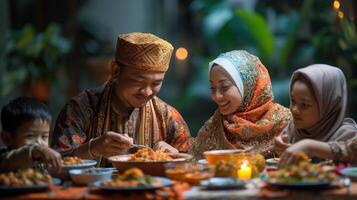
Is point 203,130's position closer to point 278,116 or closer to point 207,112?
point 278,116

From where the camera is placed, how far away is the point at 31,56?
24.0ft

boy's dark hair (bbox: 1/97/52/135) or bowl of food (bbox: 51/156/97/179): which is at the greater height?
boy's dark hair (bbox: 1/97/52/135)

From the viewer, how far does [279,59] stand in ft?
24.3

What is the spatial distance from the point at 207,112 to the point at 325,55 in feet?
4.04

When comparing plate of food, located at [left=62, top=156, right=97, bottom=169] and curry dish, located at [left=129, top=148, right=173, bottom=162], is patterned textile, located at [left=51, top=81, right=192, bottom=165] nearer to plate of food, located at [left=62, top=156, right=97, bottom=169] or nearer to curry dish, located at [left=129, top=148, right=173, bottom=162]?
plate of food, located at [left=62, top=156, right=97, bottom=169]

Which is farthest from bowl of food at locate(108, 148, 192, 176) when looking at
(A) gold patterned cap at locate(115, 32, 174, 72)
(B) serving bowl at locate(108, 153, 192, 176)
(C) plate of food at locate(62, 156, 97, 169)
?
(A) gold patterned cap at locate(115, 32, 174, 72)

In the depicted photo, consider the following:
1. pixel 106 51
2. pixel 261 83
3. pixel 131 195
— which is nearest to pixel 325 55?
pixel 106 51

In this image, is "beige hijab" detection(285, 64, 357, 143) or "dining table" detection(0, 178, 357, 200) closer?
"dining table" detection(0, 178, 357, 200)

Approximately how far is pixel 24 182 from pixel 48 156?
0.21m

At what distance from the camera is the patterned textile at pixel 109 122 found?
4.41 metres

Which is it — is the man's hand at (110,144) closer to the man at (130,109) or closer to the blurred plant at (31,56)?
the man at (130,109)

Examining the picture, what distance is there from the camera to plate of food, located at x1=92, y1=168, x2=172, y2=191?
130 inches

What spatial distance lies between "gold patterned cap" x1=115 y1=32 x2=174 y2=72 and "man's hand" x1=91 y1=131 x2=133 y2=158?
0.56m

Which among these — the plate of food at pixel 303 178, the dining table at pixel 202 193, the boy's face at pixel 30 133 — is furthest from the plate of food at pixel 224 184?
the boy's face at pixel 30 133
